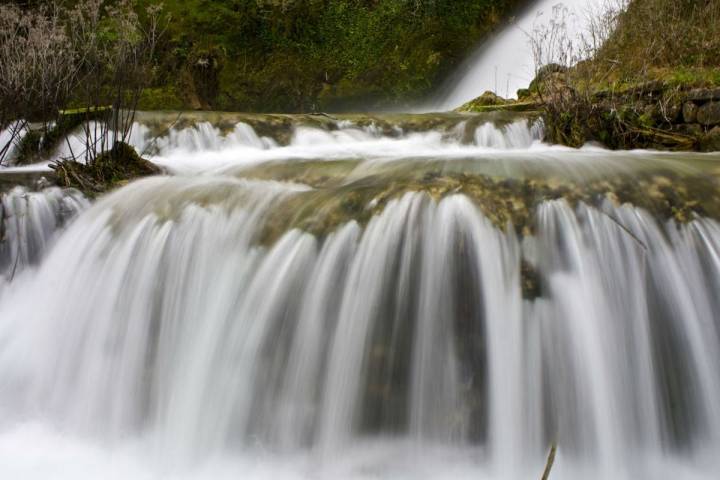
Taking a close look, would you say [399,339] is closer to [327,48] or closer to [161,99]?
[161,99]

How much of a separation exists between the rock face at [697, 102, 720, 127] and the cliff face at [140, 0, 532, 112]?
23.8ft

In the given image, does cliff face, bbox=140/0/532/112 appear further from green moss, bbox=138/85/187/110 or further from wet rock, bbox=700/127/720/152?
wet rock, bbox=700/127/720/152

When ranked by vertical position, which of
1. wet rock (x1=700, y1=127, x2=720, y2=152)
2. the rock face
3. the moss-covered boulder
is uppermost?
the rock face

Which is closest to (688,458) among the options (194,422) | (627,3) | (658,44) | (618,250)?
(618,250)

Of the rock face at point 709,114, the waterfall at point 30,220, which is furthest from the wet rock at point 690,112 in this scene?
the waterfall at point 30,220

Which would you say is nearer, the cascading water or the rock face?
the cascading water

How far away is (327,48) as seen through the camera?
11.5 m

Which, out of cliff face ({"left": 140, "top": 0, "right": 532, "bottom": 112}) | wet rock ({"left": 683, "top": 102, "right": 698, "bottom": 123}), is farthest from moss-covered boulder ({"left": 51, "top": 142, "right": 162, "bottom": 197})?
cliff face ({"left": 140, "top": 0, "right": 532, "bottom": 112})

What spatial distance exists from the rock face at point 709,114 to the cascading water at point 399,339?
1953 millimetres

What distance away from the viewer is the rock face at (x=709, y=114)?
4.70 metres

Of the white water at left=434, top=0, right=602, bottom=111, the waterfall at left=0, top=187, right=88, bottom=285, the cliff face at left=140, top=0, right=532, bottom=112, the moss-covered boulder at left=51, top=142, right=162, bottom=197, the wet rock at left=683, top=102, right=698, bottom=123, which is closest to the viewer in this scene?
the waterfall at left=0, top=187, right=88, bottom=285

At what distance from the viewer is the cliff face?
11.1 metres

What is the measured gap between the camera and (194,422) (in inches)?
98.9

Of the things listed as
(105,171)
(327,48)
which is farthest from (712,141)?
(327,48)
